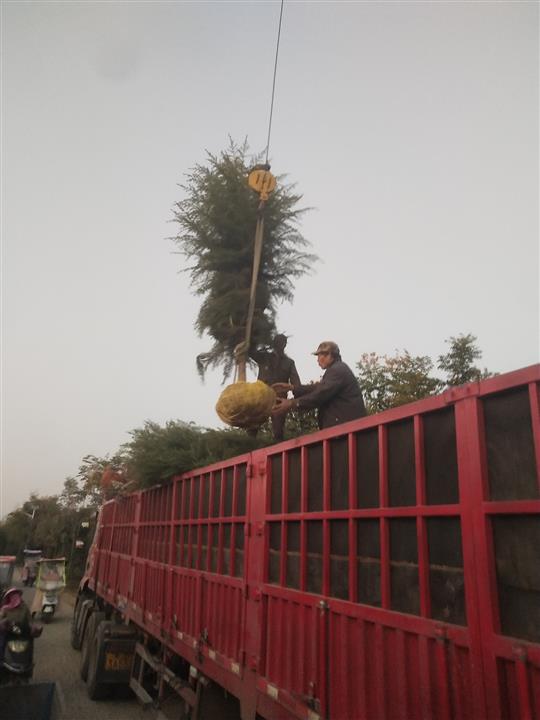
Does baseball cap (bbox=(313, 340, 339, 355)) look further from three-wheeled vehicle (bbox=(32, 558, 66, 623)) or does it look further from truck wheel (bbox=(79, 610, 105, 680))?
three-wheeled vehicle (bbox=(32, 558, 66, 623))

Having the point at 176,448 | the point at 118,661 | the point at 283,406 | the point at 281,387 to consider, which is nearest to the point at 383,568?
the point at 283,406

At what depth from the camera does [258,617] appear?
3.34 meters

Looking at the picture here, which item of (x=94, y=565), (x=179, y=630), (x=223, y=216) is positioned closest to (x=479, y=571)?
(x=179, y=630)

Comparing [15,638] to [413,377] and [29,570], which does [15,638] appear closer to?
[413,377]

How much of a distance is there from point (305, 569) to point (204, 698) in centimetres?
205

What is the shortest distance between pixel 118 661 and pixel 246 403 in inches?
188

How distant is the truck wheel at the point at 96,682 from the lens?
656 cm

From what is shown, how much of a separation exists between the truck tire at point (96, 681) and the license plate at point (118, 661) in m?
0.13

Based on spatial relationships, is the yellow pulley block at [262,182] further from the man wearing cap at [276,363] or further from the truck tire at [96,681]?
the truck tire at [96,681]

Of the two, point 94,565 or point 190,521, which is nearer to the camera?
point 190,521

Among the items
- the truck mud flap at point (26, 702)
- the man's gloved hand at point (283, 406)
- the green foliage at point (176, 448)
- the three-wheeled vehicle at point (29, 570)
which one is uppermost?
the man's gloved hand at point (283, 406)

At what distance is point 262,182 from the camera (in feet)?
15.8

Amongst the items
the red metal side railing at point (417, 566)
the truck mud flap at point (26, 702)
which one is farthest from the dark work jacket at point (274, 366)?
the truck mud flap at point (26, 702)

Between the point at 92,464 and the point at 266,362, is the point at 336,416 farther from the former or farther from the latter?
the point at 92,464
